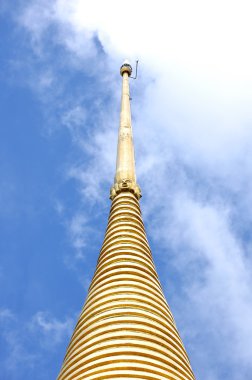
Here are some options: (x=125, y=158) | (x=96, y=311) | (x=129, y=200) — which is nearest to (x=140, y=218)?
(x=129, y=200)

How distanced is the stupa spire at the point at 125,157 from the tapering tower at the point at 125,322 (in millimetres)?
1126

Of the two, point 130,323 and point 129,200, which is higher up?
point 129,200

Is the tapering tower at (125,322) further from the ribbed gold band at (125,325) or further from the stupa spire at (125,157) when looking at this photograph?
the stupa spire at (125,157)

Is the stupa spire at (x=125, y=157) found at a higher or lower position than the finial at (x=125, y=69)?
lower

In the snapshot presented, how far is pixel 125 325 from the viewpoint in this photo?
15.5 metres

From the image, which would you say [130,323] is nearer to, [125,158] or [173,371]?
[173,371]

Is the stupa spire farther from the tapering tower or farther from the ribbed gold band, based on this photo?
the ribbed gold band

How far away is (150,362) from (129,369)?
1.83ft

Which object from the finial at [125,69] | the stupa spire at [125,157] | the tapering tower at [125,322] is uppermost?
the finial at [125,69]

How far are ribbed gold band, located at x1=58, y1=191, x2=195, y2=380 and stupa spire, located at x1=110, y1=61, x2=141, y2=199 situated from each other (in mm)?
2184

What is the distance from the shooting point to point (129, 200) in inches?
826

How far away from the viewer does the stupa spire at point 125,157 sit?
21.5m

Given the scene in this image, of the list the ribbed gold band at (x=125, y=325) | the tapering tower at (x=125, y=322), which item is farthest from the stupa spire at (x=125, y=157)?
the ribbed gold band at (x=125, y=325)

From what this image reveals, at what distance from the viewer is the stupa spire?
2152 centimetres
